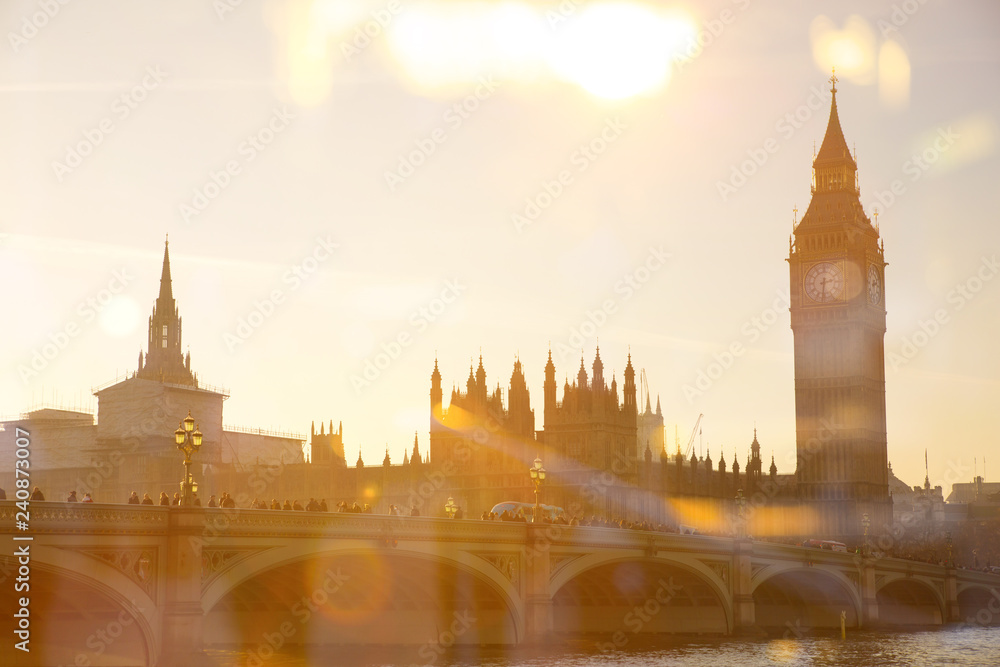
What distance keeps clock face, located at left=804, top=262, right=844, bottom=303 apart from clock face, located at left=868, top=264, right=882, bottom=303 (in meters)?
3.19

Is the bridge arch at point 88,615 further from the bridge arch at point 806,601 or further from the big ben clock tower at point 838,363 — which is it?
the big ben clock tower at point 838,363

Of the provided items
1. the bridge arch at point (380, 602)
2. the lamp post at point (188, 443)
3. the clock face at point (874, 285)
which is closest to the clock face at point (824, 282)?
the clock face at point (874, 285)

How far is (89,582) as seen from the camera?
37719 mm

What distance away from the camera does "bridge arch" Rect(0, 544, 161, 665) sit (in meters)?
38.1

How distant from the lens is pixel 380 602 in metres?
59.9

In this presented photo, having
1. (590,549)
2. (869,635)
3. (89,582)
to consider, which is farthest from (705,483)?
(89,582)

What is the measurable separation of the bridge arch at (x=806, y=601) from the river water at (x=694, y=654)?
4.40 meters

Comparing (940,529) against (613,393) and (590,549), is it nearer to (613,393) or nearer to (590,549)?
(613,393)

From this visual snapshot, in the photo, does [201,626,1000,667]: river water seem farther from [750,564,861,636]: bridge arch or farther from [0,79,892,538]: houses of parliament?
[0,79,892,538]: houses of parliament

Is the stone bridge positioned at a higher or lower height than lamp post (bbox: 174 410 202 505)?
lower

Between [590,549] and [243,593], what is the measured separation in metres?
15.4

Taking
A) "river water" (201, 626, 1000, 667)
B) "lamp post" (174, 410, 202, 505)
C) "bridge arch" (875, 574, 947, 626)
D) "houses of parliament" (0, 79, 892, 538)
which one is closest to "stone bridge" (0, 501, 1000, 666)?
"lamp post" (174, 410, 202, 505)

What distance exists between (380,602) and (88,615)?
60.5ft

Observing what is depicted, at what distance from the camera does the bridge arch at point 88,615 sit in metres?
38.1
